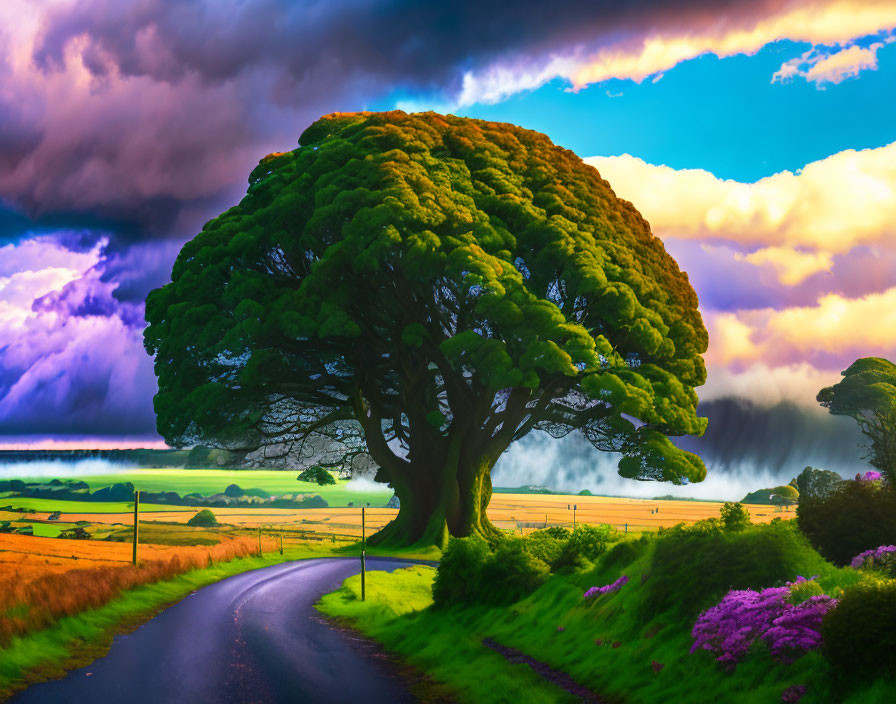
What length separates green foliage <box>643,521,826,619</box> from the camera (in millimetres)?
12849

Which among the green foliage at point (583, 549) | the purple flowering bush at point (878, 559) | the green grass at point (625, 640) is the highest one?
the purple flowering bush at point (878, 559)

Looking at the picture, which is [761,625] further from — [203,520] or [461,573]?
[203,520]

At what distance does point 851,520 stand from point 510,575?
8.50 meters

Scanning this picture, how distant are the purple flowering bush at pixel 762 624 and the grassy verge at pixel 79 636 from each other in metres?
11.7

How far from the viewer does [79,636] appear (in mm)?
19188

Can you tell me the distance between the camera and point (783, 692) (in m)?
9.67

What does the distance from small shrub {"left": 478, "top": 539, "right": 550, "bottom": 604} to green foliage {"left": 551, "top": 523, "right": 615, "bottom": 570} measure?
54 centimetres

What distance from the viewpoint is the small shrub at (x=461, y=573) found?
20.1 m

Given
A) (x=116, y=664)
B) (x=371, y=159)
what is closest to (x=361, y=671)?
(x=116, y=664)

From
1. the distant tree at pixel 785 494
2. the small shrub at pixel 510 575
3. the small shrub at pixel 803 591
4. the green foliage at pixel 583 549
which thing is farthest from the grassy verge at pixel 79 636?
the distant tree at pixel 785 494

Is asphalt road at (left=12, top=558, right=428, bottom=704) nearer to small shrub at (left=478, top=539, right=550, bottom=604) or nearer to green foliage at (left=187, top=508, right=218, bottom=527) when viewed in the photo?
small shrub at (left=478, top=539, right=550, bottom=604)

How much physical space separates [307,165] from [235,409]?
42.8 feet

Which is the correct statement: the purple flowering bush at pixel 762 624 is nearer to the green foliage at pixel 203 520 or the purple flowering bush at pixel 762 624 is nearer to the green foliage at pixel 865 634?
the green foliage at pixel 865 634

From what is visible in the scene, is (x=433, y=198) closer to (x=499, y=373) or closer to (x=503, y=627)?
(x=499, y=373)
